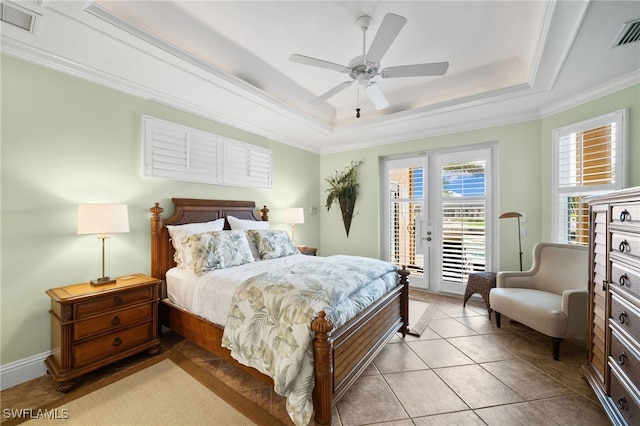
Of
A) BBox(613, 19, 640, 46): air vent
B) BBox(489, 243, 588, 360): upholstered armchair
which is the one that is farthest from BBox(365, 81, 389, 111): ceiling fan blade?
BBox(489, 243, 588, 360): upholstered armchair

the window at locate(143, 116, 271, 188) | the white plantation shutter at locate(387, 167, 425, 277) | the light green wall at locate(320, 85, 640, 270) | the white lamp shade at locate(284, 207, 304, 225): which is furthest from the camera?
the white plantation shutter at locate(387, 167, 425, 277)

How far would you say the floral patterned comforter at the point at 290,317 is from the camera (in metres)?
1.58

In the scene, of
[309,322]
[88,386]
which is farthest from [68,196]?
[309,322]

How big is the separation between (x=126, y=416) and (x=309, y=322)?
1.44m

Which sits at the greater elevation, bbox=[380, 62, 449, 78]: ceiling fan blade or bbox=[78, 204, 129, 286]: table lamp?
bbox=[380, 62, 449, 78]: ceiling fan blade

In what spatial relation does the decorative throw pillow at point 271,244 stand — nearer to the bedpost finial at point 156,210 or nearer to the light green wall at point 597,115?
the bedpost finial at point 156,210

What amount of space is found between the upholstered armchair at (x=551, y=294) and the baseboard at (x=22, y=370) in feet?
14.6

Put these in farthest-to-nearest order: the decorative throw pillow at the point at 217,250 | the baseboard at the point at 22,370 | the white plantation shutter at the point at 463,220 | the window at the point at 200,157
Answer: the white plantation shutter at the point at 463,220, the window at the point at 200,157, the decorative throw pillow at the point at 217,250, the baseboard at the point at 22,370

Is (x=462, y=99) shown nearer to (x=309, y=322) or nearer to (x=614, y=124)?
(x=614, y=124)

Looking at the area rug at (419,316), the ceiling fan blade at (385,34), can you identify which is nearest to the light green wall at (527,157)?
the area rug at (419,316)

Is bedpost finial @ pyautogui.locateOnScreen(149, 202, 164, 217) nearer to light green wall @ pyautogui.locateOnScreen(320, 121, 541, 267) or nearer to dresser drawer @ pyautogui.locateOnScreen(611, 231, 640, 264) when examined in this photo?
light green wall @ pyautogui.locateOnScreen(320, 121, 541, 267)

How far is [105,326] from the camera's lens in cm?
220

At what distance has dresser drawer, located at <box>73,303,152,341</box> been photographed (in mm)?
2068

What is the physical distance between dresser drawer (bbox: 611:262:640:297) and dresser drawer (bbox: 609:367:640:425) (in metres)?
0.54
